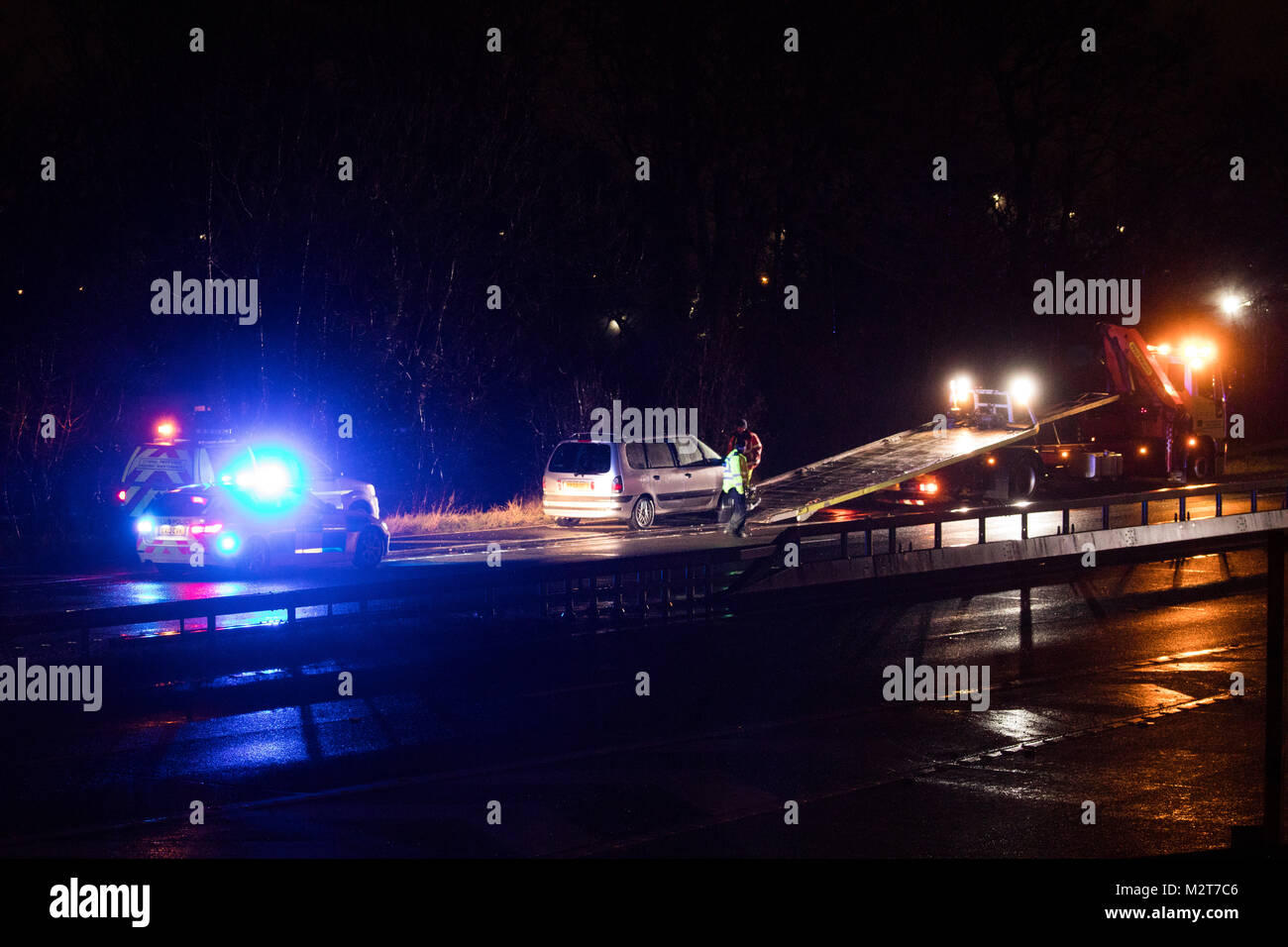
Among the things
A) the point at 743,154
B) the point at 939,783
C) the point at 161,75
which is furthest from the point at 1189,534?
the point at 743,154

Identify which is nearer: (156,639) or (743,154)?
(156,639)

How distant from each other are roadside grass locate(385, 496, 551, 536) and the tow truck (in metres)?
5.14

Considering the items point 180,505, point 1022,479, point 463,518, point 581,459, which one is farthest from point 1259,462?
point 180,505

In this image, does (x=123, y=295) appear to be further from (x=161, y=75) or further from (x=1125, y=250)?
(x=1125, y=250)

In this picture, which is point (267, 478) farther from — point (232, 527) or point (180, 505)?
point (180, 505)

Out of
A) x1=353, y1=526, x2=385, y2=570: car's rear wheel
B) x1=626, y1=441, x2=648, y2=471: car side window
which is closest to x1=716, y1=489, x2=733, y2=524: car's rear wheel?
x1=626, y1=441, x2=648, y2=471: car side window

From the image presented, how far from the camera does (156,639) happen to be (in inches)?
425

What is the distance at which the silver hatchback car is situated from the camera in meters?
24.8

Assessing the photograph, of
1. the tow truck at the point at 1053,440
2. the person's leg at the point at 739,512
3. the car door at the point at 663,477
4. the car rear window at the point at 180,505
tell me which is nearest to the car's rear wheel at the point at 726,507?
the person's leg at the point at 739,512

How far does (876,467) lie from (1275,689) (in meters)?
18.3

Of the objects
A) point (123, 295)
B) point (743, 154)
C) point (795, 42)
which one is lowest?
point (123, 295)
